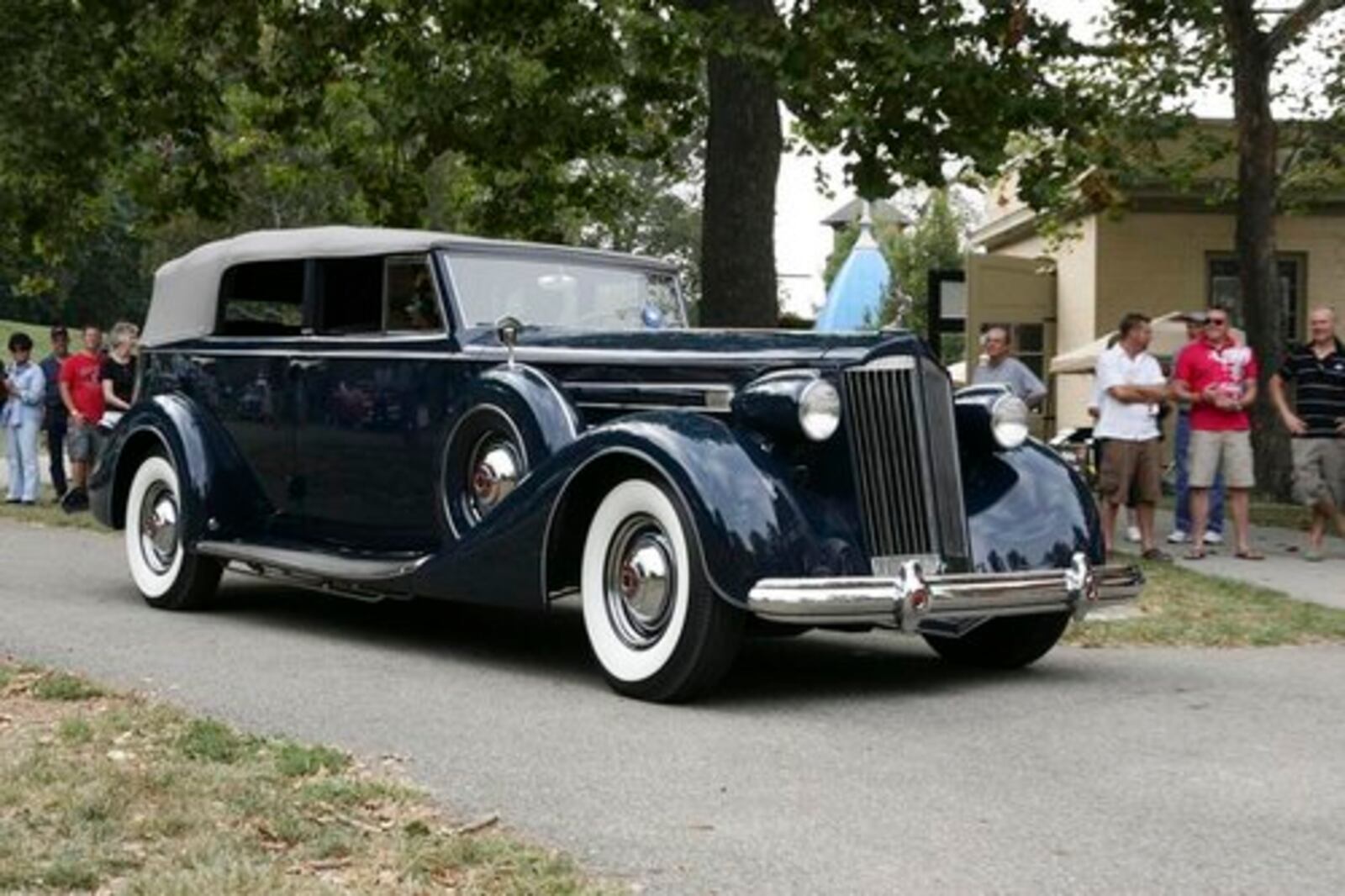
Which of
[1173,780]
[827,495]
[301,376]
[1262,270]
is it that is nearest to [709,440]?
[827,495]

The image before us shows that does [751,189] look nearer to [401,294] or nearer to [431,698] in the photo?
[401,294]

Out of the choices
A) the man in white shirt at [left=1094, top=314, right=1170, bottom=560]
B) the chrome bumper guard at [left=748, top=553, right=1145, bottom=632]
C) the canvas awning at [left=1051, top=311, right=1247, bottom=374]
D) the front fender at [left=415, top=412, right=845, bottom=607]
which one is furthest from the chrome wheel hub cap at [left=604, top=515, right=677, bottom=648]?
the canvas awning at [left=1051, top=311, right=1247, bottom=374]

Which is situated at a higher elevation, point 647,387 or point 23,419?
point 647,387

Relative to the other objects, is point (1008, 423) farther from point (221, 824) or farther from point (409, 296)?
point (221, 824)

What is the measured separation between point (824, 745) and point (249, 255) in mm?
5073

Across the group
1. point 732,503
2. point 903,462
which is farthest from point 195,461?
point 903,462

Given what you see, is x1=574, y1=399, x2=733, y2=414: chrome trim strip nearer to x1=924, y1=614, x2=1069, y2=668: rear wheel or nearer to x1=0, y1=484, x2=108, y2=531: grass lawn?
x1=924, y1=614, x2=1069, y2=668: rear wheel

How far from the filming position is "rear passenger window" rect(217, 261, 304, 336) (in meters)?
9.20

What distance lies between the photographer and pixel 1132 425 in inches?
495

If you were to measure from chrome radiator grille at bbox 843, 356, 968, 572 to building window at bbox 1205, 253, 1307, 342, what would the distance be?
19.0 meters

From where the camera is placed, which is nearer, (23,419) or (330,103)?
(23,419)

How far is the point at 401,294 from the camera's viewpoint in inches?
335

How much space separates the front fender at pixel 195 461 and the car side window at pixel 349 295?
896mm

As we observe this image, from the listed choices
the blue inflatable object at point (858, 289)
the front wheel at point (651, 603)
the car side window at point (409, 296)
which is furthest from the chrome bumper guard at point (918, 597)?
the blue inflatable object at point (858, 289)
